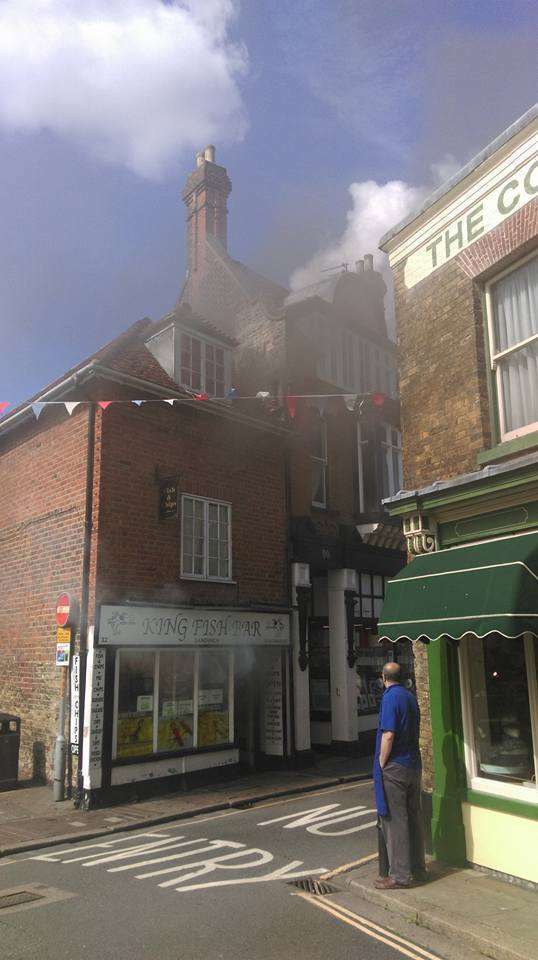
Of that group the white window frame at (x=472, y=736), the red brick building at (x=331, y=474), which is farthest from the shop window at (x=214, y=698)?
the white window frame at (x=472, y=736)

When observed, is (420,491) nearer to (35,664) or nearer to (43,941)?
(43,941)

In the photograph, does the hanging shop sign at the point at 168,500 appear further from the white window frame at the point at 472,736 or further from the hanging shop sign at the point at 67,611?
the white window frame at the point at 472,736

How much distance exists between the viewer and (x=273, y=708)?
14094mm

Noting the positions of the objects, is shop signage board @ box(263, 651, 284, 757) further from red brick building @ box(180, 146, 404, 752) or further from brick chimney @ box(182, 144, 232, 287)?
brick chimney @ box(182, 144, 232, 287)

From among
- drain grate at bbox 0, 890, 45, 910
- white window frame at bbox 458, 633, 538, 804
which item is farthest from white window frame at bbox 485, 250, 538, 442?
drain grate at bbox 0, 890, 45, 910

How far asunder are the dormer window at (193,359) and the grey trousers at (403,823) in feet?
30.0

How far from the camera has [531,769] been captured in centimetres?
650

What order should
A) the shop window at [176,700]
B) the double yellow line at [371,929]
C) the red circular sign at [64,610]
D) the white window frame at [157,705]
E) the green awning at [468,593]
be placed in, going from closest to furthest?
the double yellow line at [371,929] < the green awning at [468,593] < the white window frame at [157,705] < the red circular sign at [64,610] < the shop window at [176,700]

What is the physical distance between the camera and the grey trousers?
6.29 m

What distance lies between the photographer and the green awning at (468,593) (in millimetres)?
5781

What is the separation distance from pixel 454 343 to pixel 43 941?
666cm

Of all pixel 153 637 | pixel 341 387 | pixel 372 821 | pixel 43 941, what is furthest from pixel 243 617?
pixel 43 941

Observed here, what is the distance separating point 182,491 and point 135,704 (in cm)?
367

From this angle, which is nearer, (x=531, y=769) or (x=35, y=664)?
(x=531, y=769)
